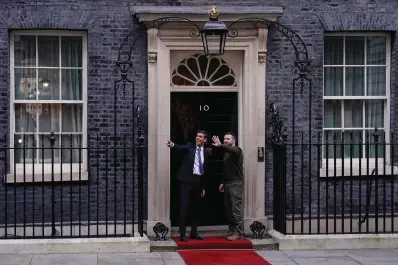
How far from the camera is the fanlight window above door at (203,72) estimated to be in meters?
14.6

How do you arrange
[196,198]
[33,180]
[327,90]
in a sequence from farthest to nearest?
1. [327,90]
2. [196,198]
3. [33,180]

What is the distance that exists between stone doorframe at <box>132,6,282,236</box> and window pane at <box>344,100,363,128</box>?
64.9 inches

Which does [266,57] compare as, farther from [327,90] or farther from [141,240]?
[141,240]

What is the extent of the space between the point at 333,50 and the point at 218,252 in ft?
13.9

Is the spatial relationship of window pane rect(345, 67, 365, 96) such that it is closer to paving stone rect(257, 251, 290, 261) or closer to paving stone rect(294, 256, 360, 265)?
paving stone rect(257, 251, 290, 261)

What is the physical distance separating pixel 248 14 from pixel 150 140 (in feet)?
8.48

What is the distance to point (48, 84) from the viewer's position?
14.3 m

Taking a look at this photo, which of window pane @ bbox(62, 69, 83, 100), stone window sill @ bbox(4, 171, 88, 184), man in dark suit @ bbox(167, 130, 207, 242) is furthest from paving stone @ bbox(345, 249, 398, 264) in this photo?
window pane @ bbox(62, 69, 83, 100)

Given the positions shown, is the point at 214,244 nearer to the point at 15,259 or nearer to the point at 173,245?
the point at 173,245

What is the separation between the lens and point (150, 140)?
14.1 m

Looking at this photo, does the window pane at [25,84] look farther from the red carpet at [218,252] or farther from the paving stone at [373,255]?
the paving stone at [373,255]

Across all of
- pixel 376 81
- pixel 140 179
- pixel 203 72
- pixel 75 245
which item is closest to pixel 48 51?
pixel 203 72

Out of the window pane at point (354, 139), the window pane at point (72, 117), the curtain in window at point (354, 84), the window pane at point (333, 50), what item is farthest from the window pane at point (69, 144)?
the window pane at point (354, 139)

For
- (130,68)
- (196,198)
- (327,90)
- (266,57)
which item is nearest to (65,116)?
(130,68)
